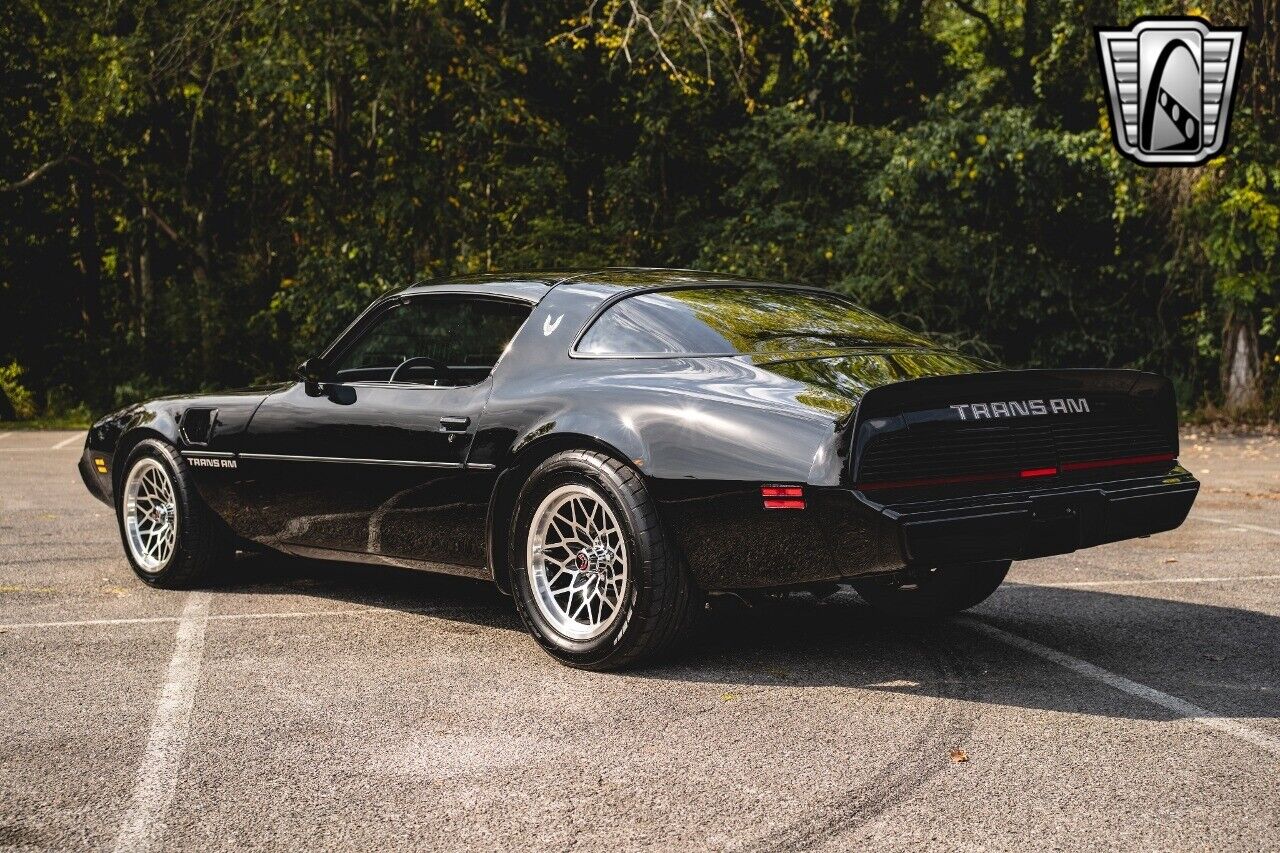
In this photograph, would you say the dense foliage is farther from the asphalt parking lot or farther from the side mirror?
the asphalt parking lot

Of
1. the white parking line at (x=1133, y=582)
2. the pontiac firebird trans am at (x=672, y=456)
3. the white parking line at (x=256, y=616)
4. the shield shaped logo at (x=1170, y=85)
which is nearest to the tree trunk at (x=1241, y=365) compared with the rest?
the shield shaped logo at (x=1170, y=85)

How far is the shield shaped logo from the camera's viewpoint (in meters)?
18.3

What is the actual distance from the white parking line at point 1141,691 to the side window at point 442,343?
2252mm

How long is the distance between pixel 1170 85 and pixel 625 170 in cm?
770

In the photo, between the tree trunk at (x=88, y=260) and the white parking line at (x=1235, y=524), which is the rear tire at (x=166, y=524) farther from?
the tree trunk at (x=88, y=260)

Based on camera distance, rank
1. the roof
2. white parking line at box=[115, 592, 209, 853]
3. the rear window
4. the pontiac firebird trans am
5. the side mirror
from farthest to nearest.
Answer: the side mirror → the roof → the rear window → the pontiac firebird trans am → white parking line at box=[115, 592, 209, 853]

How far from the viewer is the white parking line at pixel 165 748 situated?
134 inches

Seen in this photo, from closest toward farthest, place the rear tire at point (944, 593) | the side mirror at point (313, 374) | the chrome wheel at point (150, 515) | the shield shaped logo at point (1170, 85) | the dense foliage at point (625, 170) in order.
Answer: the rear tire at point (944, 593) → the side mirror at point (313, 374) → the chrome wheel at point (150, 515) → the shield shaped logo at point (1170, 85) → the dense foliage at point (625, 170)

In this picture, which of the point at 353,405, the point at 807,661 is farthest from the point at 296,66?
the point at 807,661

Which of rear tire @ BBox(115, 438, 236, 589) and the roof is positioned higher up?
the roof

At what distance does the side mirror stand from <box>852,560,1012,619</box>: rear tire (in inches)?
96.0

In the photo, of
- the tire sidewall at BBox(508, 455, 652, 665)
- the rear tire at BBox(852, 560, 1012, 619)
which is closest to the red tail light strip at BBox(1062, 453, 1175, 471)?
the rear tire at BBox(852, 560, 1012, 619)

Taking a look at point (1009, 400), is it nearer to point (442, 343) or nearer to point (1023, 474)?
point (1023, 474)

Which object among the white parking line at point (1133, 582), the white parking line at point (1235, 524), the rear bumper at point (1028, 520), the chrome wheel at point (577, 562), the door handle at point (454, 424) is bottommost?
the white parking line at point (1235, 524)
